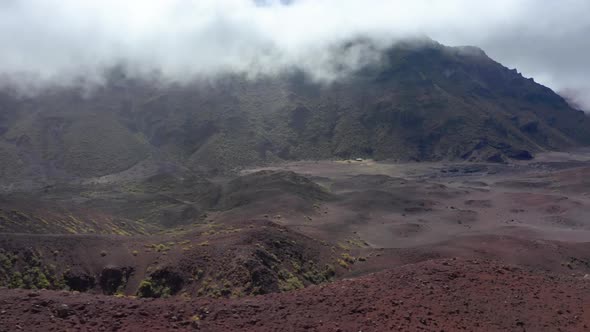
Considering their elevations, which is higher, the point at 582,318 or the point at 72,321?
the point at 72,321

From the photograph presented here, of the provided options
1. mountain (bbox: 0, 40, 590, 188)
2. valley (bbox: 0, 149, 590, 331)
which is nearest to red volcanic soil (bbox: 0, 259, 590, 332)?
valley (bbox: 0, 149, 590, 331)

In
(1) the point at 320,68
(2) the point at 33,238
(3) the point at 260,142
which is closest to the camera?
(2) the point at 33,238

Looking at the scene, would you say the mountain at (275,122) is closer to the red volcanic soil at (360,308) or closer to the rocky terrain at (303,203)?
the rocky terrain at (303,203)

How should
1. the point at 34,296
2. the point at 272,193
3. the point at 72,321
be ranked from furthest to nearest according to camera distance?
1. the point at 272,193
2. the point at 34,296
3. the point at 72,321

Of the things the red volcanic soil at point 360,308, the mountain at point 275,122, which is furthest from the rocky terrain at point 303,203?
the mountain at point 275,122

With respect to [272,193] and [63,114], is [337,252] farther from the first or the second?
→ [63,114]

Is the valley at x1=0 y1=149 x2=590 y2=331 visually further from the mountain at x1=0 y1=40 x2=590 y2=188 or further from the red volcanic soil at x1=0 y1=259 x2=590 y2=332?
the mountain at x1=0 y1=40 x2=590 y2=188

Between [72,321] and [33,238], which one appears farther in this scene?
[33,238]

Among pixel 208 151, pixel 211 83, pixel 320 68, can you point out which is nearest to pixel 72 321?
pixel 208 151
